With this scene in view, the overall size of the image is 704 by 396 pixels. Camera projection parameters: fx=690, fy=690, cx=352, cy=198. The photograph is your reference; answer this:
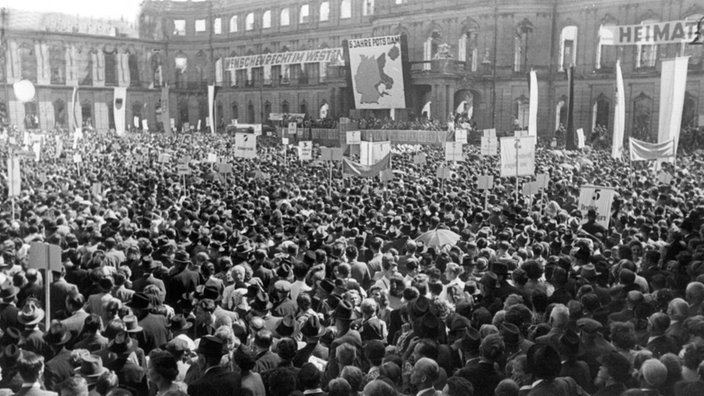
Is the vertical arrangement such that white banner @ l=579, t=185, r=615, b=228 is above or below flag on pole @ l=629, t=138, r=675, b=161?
below

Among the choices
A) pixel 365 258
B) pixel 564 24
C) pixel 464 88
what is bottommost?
pixel 365 258

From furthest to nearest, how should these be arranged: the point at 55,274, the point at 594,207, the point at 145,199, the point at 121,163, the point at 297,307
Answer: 1. the point at 121,163
2. the point at 145,199
3. the point at 594,207
4. the point at 55,274
5. the point at 297,307

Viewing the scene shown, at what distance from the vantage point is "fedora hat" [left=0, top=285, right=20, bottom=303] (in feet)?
26.4

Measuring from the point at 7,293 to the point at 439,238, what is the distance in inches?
255

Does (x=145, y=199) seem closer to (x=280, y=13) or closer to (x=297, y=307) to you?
(x=297, y=307)

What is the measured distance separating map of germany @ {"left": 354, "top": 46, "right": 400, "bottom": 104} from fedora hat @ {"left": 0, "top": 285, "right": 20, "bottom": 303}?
3815cm

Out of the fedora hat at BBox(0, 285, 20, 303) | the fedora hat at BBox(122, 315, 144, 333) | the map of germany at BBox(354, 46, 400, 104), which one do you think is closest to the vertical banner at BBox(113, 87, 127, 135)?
the map of germany at BBox(354, 46, 400, 104)

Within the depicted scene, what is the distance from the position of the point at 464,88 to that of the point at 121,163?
89.9 feet

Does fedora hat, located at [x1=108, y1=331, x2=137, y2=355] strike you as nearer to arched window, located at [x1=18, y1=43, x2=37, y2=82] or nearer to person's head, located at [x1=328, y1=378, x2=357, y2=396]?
person's head, located at [x1=328, y1=378, x2=357, y2=396]

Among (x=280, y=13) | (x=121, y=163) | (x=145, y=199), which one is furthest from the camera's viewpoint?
(x=280, y=13)

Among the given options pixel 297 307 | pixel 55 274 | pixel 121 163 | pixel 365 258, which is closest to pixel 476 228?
pixel 365 258

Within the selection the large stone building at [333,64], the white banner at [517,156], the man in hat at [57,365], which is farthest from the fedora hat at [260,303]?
the large stone building at [333,64]

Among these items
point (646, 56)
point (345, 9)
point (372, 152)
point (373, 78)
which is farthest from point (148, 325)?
point (345, 9)

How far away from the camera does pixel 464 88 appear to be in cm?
4953
